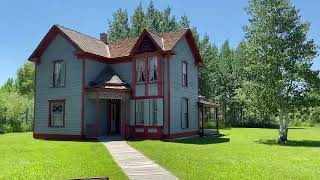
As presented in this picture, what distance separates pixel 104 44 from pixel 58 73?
17.9 feet

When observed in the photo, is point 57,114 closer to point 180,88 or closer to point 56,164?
point 180,88

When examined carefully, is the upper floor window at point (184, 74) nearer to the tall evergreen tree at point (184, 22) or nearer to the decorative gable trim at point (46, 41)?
the decorative gable trim at point (46, 41)

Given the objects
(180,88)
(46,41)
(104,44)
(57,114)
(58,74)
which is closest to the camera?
(180,88)

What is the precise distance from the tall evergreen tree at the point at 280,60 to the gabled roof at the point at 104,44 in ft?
18.6

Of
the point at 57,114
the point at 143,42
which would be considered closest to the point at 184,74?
the point at 143,42

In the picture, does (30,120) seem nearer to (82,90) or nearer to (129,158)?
(82,90)

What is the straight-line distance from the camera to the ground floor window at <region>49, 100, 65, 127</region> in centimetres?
2898

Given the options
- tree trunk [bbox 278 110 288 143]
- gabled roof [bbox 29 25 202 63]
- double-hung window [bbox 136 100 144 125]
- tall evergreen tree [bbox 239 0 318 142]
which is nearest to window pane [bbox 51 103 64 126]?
gabled roof [bbox 29 25 202 63]

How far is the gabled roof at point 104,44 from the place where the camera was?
27.8m

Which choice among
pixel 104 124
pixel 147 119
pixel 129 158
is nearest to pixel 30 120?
pixel 104 124

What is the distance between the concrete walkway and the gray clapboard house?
6.79m

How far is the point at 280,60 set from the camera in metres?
26.7

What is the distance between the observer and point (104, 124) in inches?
1161

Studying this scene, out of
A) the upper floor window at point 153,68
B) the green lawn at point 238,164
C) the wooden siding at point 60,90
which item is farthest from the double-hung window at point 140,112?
the green lawn at point 238,164
